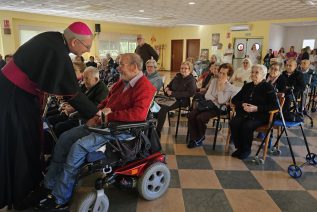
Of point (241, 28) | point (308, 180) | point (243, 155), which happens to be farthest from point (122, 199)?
point (241, 28)

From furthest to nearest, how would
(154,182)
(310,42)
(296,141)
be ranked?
(310,42) → (296,141) → (154,182)

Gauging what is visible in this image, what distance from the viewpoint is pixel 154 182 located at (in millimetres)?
1956

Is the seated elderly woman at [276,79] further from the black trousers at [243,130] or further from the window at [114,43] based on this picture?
the window at [114,43]

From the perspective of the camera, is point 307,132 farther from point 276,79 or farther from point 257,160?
point 257,160

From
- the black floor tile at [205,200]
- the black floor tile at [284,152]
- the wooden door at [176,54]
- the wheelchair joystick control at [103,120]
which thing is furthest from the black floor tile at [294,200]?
the wooden door at [176,54]

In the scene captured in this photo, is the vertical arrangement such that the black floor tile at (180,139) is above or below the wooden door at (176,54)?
below

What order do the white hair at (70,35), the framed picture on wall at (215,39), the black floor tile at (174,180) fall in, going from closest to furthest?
the white hair at (70,35)
the black floor tile at (174,180)
the framed picture on wall at (215,39)

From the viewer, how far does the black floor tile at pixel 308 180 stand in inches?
87.5

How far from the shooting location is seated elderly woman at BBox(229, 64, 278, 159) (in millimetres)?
2658

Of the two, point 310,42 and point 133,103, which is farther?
point 310,42

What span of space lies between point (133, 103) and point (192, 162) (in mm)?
1133

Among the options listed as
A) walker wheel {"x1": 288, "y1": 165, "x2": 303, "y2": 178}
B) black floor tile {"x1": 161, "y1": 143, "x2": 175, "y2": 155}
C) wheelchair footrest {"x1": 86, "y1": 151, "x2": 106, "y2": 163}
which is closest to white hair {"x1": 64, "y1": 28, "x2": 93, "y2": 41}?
wheelchair footrest {"x1": 86, "y1": 151, "x2": 106, "y2": 163}

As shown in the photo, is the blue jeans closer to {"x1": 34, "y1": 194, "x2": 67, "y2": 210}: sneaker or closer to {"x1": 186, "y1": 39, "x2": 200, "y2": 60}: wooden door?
{"x1": 34, "y1": 194, "x2": 67, "y2": 210}: sneaker

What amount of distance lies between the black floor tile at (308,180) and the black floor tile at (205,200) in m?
0.78
